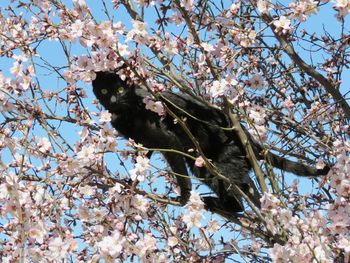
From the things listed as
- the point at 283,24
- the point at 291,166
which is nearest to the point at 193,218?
the point at 283,24

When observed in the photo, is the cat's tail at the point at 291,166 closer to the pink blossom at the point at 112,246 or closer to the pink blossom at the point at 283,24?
the pink blossom at the point at 283,24

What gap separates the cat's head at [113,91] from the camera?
17.9 ft

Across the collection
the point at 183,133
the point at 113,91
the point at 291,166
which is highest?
the point at 113,91

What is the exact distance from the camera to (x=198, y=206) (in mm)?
3320

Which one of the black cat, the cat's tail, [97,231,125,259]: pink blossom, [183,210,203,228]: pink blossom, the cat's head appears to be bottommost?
[97,231,125,259]: pink blossom

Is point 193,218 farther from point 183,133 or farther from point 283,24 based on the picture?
point 183,133

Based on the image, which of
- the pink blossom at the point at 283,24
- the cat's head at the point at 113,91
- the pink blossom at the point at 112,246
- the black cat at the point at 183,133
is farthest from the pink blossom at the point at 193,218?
the cat's head at the point at 113,91

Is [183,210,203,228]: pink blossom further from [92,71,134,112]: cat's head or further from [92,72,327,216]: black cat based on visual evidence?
[92,71,134,112]: cat's head

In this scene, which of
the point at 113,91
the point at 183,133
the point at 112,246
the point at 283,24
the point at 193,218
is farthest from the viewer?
the point at 113,91

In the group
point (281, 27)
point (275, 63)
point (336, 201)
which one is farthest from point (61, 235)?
point (275, 63)

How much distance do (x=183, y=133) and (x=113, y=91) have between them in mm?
791

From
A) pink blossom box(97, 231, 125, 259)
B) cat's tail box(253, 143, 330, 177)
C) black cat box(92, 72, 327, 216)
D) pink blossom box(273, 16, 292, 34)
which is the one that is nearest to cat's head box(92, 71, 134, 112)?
black cat box(92, 72, 327, 216)

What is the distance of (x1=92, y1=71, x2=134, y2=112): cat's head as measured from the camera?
5.46 metres

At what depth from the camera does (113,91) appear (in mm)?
5520
